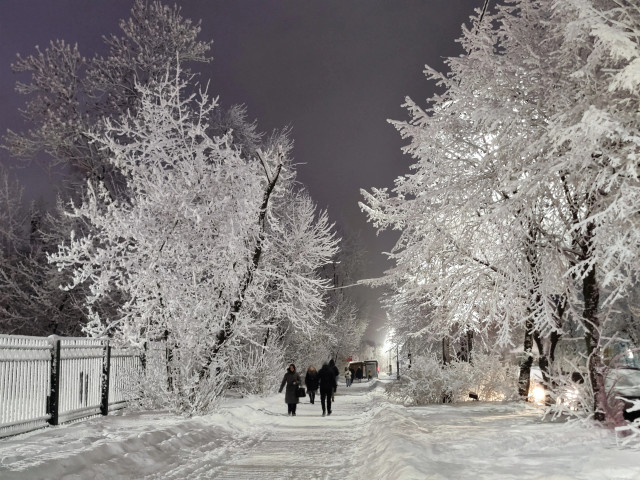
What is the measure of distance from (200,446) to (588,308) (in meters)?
7.48

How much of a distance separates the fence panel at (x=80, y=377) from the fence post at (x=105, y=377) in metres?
0.14

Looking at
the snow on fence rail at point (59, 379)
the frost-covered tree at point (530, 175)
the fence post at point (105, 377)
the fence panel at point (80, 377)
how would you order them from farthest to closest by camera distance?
the fence post at point (105, 377) < the fence panel at point (80, 377) < the snow on fence rail at point (59, 379) < the frost-covered tree at point (530, 175)

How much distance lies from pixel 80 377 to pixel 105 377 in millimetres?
1364

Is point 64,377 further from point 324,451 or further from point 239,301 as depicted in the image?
point 324,451

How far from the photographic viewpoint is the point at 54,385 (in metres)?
11.8

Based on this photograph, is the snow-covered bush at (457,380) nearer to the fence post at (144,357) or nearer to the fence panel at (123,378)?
the fence post at (144,357)

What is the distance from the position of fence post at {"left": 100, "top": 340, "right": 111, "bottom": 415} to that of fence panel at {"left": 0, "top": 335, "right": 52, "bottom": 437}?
8.56 ft

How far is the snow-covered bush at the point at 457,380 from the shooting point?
63.0 ft

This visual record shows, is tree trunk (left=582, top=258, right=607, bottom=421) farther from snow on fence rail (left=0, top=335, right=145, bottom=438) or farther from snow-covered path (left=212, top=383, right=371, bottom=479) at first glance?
snow on fence rail (left=0, top=335, right=145, bottom=438)

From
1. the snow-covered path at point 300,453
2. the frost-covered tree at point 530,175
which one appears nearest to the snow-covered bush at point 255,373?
the snow-covered path at point 300,453

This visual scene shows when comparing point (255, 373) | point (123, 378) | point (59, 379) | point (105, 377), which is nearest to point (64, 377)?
point (59, 379)

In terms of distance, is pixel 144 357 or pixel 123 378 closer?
pixel 123 378

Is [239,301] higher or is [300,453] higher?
[239,301]

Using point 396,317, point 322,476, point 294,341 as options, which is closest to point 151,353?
point 322,476
